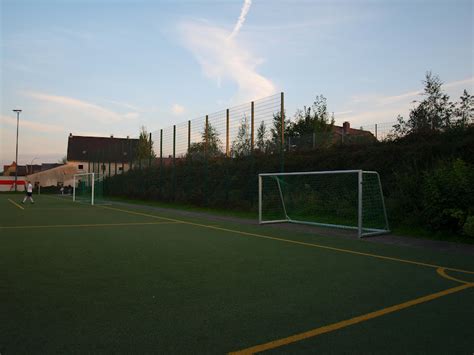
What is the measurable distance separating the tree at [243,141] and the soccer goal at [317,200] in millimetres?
3289

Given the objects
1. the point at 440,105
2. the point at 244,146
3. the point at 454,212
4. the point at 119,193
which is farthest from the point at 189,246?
the point at 119,193

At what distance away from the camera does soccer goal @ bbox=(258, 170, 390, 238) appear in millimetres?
11295

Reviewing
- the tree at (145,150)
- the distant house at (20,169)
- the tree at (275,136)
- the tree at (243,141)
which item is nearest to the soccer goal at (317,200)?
the tree at (275,136)

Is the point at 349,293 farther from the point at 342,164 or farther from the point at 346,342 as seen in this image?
the point at 342,164

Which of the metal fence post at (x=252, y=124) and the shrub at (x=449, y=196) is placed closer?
the shrub at (x=449, y=196)

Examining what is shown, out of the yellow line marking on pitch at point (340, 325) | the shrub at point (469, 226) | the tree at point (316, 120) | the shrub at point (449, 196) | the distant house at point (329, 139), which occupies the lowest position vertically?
the yellow line marking on pitch at point (340, 325)

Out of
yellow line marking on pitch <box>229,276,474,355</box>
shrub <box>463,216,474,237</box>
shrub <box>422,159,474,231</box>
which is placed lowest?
yellow line marking on pitch <box>229,276,474,355</box>

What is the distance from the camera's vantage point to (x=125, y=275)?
17.3ft

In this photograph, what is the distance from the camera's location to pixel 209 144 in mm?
20094

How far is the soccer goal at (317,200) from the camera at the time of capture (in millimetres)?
11295

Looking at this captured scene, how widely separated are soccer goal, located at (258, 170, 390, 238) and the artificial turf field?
12.5 ft

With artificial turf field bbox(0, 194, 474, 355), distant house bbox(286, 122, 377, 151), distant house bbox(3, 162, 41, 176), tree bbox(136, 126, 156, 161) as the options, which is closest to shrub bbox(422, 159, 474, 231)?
artificial turf field bbox(0, 194, 474, 355)

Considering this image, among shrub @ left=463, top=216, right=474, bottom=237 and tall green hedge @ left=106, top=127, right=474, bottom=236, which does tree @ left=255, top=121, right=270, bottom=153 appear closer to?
tall green hedge @ left=106, top=127, right=474, bottom=236

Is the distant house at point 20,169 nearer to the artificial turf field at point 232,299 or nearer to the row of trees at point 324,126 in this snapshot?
the row of trees at point 324,126
